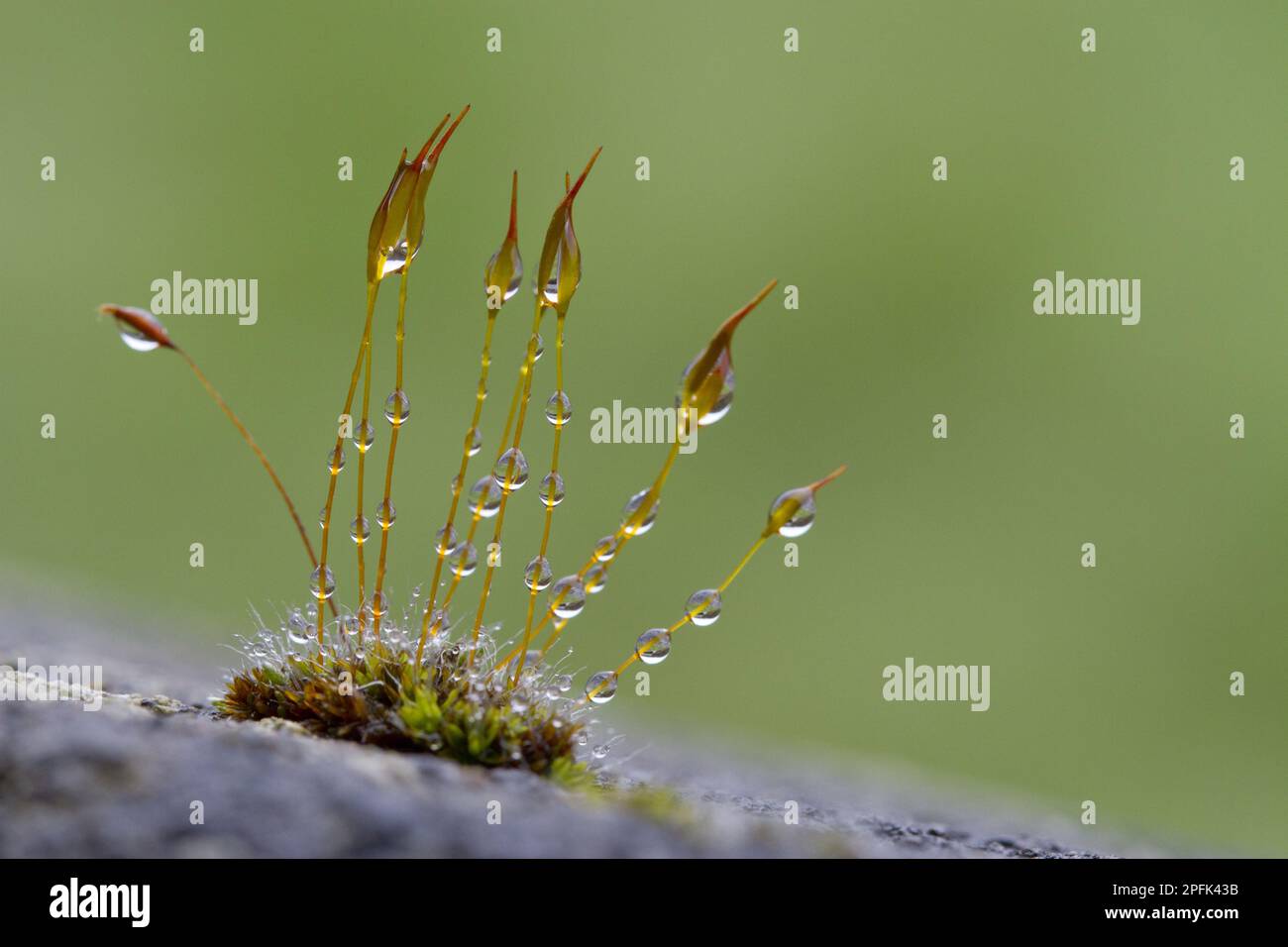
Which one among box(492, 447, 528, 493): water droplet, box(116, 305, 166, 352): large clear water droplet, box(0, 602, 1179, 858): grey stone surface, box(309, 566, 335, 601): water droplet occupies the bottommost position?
box(0, 602, 1179, 858): grey stone surface

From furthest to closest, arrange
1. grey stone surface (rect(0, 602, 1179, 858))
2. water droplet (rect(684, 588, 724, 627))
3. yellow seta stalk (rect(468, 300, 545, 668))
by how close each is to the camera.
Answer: water droplet (rect(684, 588, 724, 627))
yellow seta stalk (rect(468, 300, 545, 668))
grey stone surface (rect(0, 602, 1179, 858))

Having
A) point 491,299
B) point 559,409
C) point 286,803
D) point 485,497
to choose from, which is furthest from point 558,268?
point 286,803

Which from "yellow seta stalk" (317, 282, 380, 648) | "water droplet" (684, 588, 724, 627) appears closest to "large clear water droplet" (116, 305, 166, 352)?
"yellow seta stalk" (317, 282, 380, 648)

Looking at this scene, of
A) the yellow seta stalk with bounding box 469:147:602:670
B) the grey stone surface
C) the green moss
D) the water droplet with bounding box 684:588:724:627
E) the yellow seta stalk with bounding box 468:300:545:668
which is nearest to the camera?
the grey stone surface

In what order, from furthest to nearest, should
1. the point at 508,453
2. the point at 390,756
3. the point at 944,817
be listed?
the point at 944,817
the point at 508,453
the point at 390,756

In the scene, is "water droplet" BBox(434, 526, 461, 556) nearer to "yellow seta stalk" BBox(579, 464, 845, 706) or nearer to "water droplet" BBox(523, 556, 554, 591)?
"water droplet" BBox(523, 556, 554, 591)
